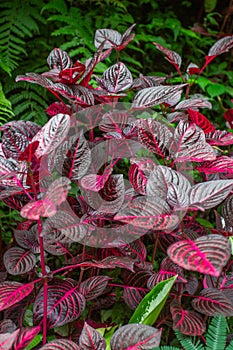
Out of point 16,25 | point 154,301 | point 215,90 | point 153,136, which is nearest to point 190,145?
point 153,136

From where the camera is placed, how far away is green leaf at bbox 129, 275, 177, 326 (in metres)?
0.71

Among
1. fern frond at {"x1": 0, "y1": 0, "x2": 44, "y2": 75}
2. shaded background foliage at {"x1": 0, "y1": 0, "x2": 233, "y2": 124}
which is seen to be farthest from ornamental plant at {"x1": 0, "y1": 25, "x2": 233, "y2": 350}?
fern frond at {"x1": 0, "y1": 0, "x2": 44, "y2": 75}

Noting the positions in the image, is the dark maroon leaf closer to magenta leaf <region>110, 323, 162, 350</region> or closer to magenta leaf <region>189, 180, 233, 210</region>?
magenta leaf <region>189, 180, 233, 210</region>

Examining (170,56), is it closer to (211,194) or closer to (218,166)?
(218,166)

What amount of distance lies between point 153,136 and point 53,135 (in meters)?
0.20

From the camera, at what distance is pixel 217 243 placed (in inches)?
23.2

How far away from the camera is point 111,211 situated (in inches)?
28.9

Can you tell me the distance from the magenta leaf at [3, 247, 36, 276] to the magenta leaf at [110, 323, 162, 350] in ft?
0.79

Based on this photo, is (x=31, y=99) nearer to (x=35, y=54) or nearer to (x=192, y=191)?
(x=35, y=54)

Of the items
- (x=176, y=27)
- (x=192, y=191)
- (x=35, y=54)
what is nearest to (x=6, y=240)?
(x=35, y=54)

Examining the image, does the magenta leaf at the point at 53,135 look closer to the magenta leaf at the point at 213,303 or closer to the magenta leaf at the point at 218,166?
the magenta leaf at the point at 218,166

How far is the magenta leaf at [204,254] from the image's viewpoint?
0.53 meters

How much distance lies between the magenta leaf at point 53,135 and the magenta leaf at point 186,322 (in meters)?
0.38

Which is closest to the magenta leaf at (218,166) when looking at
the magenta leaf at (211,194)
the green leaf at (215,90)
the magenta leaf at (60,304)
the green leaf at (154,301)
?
the magenta leaf at (211,194)
